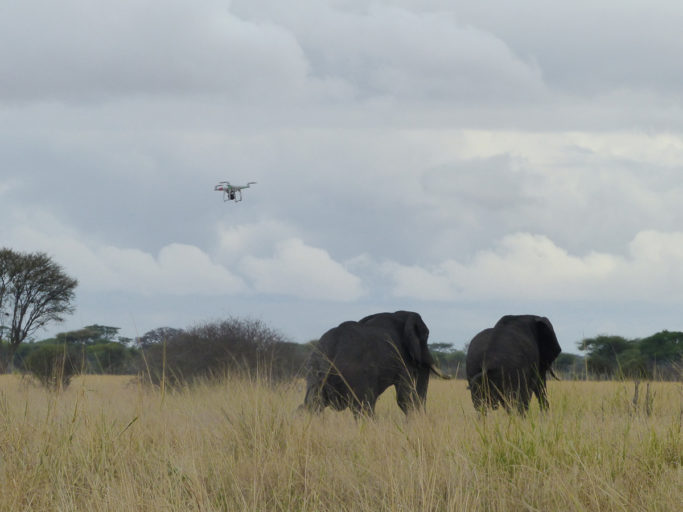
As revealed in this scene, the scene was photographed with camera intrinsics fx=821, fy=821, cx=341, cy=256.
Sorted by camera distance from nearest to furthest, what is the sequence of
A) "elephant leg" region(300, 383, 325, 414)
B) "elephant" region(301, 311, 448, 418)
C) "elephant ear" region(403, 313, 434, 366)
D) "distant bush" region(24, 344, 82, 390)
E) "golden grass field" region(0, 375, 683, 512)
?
"golden grass field" region(0, 375, 683, 512)
"elephant leg" region(300, 383, 325, 414)
"elephant" region(301, 311, 448, 418)
"elephant ear" region(403, 313, 434, 366)
"distant bush" region(24, 344, 82, 390)

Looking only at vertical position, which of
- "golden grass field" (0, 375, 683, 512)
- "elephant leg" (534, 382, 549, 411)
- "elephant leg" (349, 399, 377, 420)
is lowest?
"golden grass field" (0, 375, 683, 512)

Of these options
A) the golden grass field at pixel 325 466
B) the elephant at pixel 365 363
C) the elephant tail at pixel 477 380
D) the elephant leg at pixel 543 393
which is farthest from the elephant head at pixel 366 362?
the elephant leg at pixel 543 393

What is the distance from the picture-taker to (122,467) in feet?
21.0

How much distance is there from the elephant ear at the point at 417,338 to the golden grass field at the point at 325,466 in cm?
186

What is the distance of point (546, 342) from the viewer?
31.8 feet

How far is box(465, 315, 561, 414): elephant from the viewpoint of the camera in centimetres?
895

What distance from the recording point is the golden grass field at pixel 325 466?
17.5 feet

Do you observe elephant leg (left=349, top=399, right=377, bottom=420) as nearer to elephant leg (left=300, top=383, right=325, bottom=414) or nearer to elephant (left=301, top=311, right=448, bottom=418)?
elephant (left=301, top=311, right=448, bottom=418)

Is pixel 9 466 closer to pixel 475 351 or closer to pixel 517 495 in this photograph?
pixel 517 495

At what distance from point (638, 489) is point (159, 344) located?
1366 centimetres

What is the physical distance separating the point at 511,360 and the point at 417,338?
45.5 inches

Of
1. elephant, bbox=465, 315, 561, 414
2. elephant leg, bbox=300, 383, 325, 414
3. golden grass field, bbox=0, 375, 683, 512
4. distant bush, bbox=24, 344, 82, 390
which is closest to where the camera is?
golden grass field, bbox=0, 375, 683, 512

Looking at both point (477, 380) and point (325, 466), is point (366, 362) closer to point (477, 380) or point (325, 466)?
point (477, 380)

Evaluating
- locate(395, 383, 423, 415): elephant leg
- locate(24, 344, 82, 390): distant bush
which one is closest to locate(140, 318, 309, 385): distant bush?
locate(24, 344, 82, 390): distant bush
